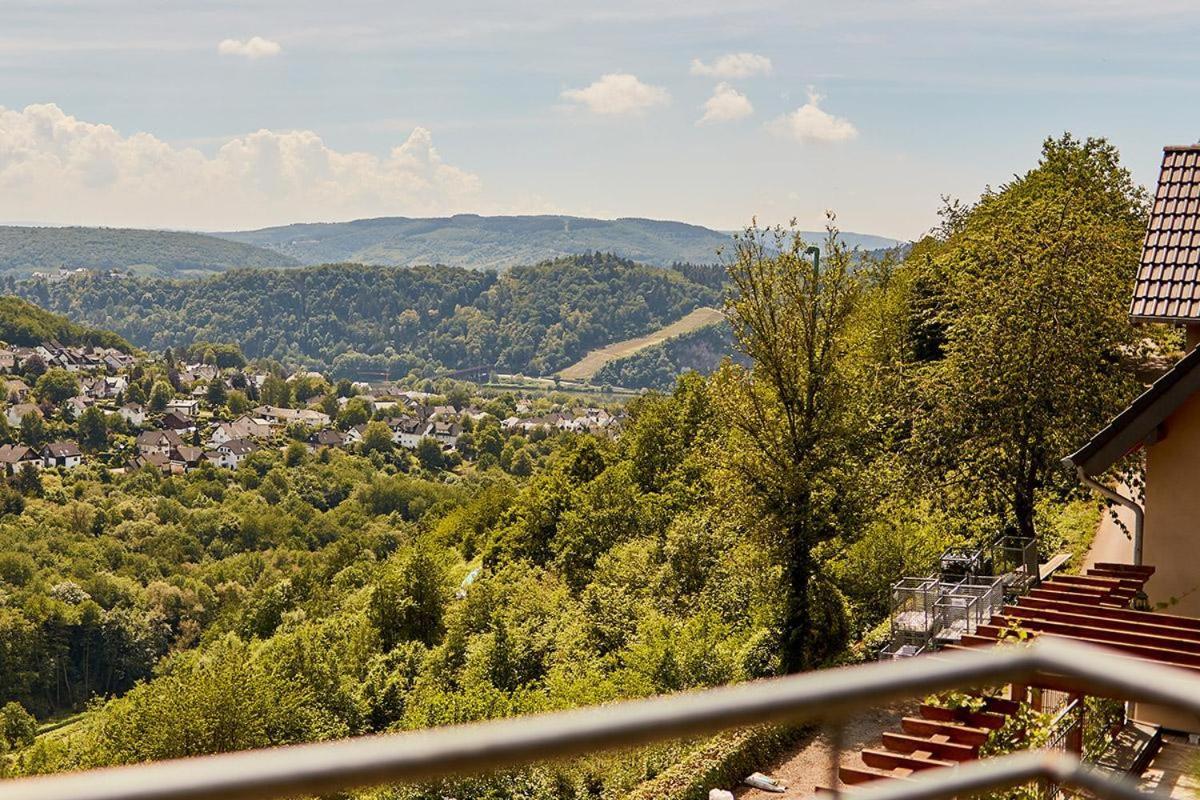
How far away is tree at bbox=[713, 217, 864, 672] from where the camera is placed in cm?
1922

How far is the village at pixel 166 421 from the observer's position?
5989 inches

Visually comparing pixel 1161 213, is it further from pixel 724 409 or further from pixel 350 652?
pixel 350 652

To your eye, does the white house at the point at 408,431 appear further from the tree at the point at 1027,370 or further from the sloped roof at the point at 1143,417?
the sloped roof at the point at 1143,417

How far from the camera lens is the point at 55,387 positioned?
168m

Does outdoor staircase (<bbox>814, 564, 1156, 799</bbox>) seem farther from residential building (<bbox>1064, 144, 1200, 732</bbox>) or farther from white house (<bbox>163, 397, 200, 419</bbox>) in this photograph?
white house (<bbox>163, 397, 200, 419</bbox>)

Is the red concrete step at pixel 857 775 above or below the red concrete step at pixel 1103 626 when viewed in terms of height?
above

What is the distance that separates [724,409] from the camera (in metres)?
19.6

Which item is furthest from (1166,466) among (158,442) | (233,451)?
(158,442)

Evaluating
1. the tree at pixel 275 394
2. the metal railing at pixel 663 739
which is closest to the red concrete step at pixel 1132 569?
the metal railing at pixel 663 739

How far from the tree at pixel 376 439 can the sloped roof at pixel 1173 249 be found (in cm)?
15847

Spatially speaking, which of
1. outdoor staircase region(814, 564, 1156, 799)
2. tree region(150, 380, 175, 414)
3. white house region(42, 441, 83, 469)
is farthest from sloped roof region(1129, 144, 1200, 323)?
tree region(150, 380, 175, 414)

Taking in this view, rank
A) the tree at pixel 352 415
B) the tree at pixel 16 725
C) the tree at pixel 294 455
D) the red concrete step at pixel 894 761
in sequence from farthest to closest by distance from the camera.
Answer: the tree at pixel 352 415
the tree at pixel 294 455
the tree at pixel 16 725
the red concrete step at pixel 894 761

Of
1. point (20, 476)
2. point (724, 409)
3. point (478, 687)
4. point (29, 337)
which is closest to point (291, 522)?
point (20, 476)

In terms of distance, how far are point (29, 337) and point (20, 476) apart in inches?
2527
